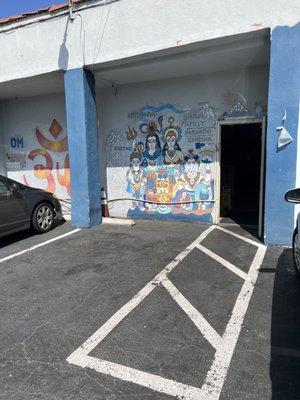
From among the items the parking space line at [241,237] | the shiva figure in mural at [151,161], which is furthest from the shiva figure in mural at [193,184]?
the parking space line at [241,237]

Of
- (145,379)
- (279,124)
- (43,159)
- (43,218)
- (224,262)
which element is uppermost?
(279,124)

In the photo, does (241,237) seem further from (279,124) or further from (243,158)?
(243,158)

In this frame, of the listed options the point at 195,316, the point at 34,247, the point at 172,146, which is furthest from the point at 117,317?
the point at 172,146

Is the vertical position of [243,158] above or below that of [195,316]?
above

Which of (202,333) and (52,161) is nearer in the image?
(202,333)

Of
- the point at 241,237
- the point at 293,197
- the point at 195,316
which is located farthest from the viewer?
the point at 241,237

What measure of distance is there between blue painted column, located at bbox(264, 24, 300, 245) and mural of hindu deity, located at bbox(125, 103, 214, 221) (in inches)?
80.7

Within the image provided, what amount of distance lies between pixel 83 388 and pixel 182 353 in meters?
0.93

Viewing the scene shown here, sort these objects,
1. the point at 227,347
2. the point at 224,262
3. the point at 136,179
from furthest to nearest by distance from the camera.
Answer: the point at 136,179
the point at 224,262
the point at 227,347

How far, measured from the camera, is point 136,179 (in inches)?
344

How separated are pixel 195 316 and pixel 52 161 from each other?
302 inches

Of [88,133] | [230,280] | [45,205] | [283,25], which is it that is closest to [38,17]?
[88,133]

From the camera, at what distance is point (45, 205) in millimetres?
7734

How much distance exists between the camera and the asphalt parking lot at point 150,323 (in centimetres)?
267
